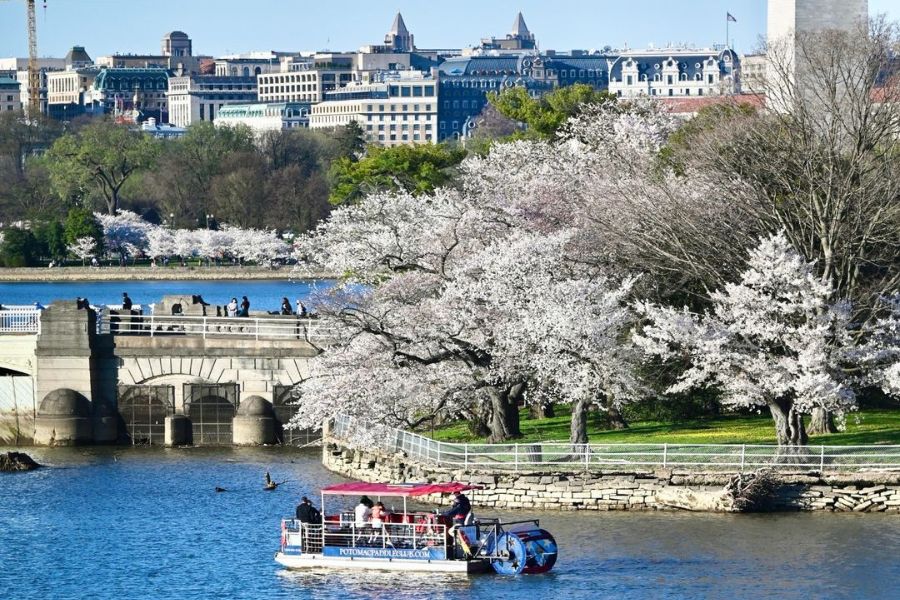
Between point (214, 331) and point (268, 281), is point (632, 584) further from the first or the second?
point (268, 281)

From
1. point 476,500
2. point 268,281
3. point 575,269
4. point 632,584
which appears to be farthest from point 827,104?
point 268,281

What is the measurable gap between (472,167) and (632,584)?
32723 millimetres

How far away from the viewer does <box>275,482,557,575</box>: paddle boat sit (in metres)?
48.6

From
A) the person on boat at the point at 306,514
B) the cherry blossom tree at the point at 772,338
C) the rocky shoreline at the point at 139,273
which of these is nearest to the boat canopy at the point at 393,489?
the person on boat at the point at 306,514

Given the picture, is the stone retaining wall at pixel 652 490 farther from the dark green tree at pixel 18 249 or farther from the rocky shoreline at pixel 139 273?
the dark green tree at pixel 18 249

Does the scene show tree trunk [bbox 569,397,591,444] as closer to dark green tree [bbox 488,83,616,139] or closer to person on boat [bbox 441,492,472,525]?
person on boat [bbox 441,492,472,525]

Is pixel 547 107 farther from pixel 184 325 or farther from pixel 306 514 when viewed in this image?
pixel 306 514

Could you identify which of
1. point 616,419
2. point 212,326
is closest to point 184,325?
point 212,326

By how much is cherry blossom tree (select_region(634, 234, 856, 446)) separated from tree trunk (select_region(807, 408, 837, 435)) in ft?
7.01

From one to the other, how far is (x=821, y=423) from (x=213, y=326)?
819 inches

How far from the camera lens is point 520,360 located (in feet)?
197

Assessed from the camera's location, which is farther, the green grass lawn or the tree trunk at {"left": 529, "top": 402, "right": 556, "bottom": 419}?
the tree trunk at {"left": 529, "top": 402, "right": 556, "bottom": 419}

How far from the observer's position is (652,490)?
181ft

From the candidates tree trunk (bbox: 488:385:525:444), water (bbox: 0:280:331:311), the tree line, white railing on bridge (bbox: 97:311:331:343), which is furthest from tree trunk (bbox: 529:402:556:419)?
water (bbox: 0:280:331:311)
